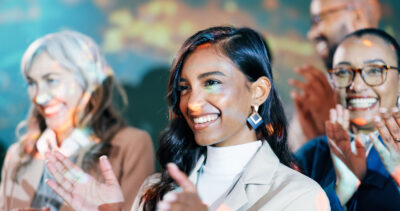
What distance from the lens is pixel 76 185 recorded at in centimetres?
163

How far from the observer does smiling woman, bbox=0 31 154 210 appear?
2.29m

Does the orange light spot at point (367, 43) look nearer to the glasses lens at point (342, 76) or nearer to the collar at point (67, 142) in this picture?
the glasses lens at point (342, 76)

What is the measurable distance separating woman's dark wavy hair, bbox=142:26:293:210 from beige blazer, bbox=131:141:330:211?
4.5 inches

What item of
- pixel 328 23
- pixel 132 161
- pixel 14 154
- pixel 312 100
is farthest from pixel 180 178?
pixel 328 23

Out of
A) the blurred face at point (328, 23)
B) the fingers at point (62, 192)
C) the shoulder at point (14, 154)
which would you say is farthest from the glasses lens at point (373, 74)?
the shoulder at point (14, 154)

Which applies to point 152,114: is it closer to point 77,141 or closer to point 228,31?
point 77,141

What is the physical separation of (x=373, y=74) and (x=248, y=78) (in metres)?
0.69

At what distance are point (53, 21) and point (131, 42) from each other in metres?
0.47

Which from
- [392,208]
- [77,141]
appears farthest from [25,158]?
[392,208]

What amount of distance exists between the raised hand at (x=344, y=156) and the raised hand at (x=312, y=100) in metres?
0.70

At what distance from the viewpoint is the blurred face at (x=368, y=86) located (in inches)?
79.4

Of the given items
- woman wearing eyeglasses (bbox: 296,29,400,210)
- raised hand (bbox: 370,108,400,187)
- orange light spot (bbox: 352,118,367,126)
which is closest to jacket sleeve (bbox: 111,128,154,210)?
woman wearing eyeglasses (bbox: 296,29,400,210)

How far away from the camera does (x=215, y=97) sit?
5.24 feet

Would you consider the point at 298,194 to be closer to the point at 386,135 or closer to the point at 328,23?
the point at 386,135
